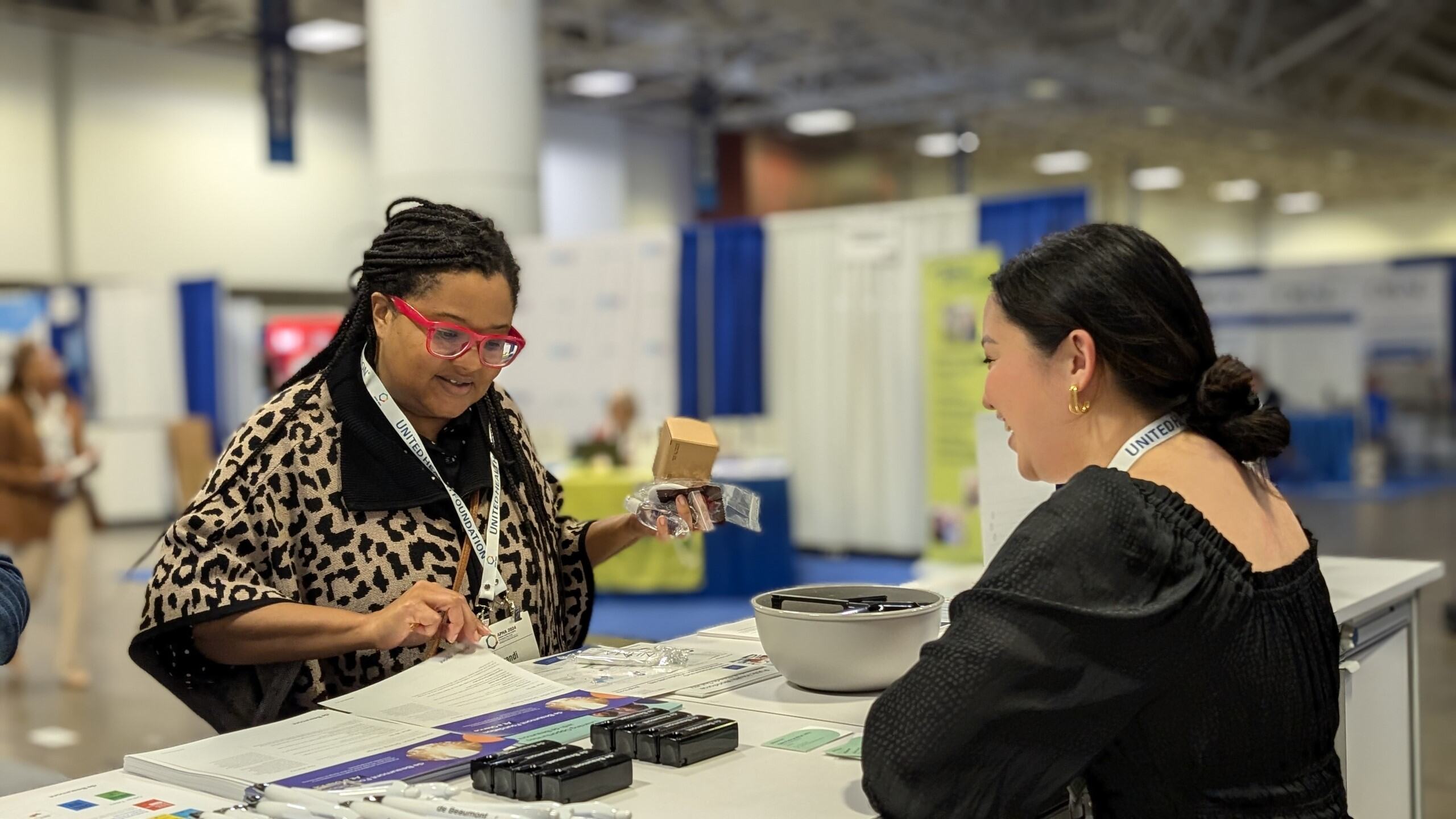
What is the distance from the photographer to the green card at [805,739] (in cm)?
156

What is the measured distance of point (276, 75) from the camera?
793cm

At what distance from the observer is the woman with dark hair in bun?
50.4 inches

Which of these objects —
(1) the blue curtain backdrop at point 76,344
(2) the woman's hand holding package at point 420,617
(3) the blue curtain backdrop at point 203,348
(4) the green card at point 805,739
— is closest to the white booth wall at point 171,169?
(1) the blue curtain backdrop at point 76,344

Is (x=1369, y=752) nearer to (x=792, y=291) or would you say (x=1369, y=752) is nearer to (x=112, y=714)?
(x=112, y=714)

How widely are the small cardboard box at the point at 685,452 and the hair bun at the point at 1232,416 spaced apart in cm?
76

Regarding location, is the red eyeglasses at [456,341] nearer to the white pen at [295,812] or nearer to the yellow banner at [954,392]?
the white pen at [295,812]

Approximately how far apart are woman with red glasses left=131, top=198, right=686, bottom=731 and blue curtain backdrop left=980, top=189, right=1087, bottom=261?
5750 mm

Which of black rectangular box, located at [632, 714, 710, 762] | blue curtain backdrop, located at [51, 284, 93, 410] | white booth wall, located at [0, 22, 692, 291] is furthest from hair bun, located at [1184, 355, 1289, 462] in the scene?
blue curtain backdrop, located at [51, 284, 93, 410]

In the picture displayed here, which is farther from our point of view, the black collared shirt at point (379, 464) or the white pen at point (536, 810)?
the black collared shirt at point (379, 464)

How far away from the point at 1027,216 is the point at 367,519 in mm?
6306

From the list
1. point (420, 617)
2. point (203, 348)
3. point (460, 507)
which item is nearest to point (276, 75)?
point (203, 348)

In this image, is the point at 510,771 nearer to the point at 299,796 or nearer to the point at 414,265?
the point at 299,796

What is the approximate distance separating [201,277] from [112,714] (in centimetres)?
835

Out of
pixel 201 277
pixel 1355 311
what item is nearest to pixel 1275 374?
pixel 1355 311
